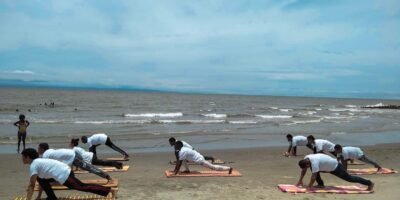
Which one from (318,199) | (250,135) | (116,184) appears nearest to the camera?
(318,199)

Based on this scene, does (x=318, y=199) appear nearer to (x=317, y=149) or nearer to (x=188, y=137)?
(x=317, y=149)

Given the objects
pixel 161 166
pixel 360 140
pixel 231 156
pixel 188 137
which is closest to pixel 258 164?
pixel 231 156

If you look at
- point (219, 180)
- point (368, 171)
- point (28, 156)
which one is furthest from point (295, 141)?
point (28, 156)

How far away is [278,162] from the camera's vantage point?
54.1 ft

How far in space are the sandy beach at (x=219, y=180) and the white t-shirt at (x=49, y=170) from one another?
1911mm

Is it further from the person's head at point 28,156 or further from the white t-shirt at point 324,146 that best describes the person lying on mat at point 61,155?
the white t-shirt at point 324,146

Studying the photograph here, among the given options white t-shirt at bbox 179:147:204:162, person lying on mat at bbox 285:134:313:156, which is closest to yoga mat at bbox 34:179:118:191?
white t-shirt at bbox 179:147:204:162

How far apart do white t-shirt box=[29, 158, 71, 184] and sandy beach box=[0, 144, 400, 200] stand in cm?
191

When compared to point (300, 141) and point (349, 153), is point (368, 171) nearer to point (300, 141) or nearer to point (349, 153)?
point (349, 153)

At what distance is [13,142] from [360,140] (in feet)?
63.9

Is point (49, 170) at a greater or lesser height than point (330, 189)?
greater

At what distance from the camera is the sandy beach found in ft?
34.1

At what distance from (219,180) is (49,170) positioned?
5.36 m

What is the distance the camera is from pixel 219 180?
484 inches
